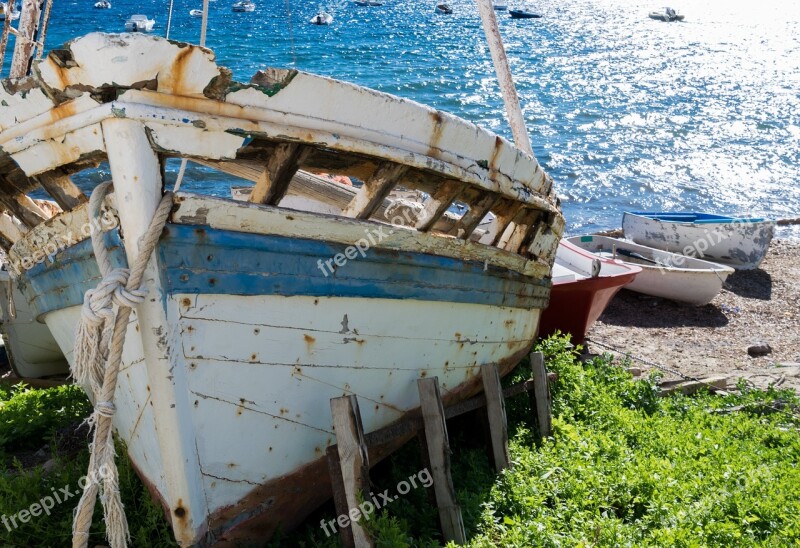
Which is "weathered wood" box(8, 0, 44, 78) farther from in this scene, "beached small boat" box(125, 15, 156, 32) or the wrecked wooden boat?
"beached small boat" box(125, 15, 156, 32)

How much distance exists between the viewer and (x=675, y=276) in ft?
31.9

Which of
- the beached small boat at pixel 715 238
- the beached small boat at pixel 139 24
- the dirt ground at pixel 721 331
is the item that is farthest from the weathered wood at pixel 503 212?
the beached small boat at pixel 139 24

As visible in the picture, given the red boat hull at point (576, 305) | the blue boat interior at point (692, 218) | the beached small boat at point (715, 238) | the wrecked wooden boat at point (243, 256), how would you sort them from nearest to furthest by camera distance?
the wrecked wooden boat at point (243, 256)
the red boat hull at point (576, 305)
the beached small boat at point (715, 238)
the blue boat interior at point (692, 218)

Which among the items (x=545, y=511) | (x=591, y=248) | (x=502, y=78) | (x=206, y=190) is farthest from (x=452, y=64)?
(x=545, y=511)

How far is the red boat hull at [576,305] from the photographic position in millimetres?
7262

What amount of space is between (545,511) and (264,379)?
71.5 inches

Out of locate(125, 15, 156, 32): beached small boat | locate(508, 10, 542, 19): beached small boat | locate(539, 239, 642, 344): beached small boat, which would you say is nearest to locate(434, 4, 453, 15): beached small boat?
locate(508, 10, 542, 19): beached small boat

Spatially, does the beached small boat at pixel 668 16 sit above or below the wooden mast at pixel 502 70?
below

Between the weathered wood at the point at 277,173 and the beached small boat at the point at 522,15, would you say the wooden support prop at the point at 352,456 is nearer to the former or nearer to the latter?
the weathered wood at the point at 277,173

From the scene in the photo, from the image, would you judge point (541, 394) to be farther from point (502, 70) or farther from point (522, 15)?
point (522, 15)

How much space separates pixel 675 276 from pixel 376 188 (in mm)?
7198

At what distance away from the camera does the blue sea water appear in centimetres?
1867

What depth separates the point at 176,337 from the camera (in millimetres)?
3170

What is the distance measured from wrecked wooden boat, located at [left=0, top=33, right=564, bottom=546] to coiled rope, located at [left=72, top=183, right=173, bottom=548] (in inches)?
1.9
